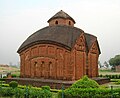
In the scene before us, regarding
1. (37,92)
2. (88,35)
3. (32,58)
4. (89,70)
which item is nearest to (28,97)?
(37,92)

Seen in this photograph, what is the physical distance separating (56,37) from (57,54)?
1.95 m

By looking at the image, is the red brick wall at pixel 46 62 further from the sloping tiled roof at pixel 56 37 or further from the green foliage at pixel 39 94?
the green foliage at pixel 39 94

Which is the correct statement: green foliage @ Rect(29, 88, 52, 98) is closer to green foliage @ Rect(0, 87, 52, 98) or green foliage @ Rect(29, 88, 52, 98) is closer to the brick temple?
green foliage @ Rect(0, 87, 52, 98)

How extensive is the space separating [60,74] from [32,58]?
4.40m

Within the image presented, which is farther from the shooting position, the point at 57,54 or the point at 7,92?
the point at 57,54

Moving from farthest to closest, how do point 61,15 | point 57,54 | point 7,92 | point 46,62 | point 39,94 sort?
point 61,15, point 46,62, point 57,54, point 7,92, point 39,94

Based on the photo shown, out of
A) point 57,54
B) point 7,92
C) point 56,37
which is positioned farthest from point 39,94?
point 56,37

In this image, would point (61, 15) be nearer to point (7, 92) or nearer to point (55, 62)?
point (55, 62)

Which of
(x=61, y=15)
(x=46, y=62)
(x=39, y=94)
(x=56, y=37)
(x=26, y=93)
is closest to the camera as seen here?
(x=39, y=94)

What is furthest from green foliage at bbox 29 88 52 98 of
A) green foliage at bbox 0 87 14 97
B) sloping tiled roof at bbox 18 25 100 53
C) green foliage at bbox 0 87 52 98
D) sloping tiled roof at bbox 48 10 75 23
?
sloping tiled roof at bbox 48 10 75 23

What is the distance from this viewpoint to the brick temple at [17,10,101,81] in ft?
85.7

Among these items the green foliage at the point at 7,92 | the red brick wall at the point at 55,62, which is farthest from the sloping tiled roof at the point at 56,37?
the green foliage at the point at 7,92

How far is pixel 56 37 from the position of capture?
2712 centimetres

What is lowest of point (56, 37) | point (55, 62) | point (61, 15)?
point (55, 62)
